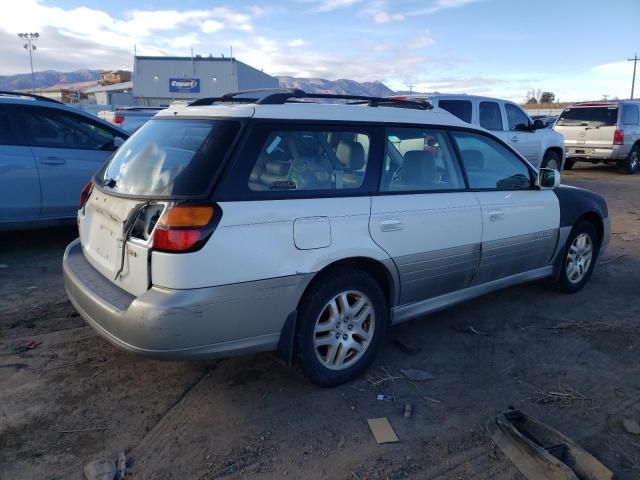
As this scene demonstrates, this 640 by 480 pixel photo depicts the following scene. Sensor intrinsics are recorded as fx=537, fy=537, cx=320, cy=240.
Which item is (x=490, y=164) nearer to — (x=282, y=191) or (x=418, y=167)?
(x=418, y=167)

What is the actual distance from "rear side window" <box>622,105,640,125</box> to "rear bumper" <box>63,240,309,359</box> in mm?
15097

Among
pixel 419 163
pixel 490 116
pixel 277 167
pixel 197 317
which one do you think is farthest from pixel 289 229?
pixel 490 116

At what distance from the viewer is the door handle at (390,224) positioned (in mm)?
3338

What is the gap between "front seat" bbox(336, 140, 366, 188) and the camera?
3295 mm

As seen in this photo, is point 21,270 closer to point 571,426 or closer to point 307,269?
point 307,269

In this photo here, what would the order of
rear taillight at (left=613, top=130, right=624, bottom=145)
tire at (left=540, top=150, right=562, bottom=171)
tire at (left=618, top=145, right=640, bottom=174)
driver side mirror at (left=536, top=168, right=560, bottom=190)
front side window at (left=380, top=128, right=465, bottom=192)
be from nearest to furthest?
front side window at (left=380, top=128, right=465, bottom=192) < driver side mirror at (left=536, top=168, right=560, bottom=190) < tire at (left=540, top=150, right=562, bottom=171) < rear taillight at (left=613, top=130, right=624, bottom=145) < tire at (left=618, top=145, right=640, bottom=174)

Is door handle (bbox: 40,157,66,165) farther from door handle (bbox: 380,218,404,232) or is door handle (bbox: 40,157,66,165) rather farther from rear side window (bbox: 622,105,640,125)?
rear side window (bbox: 622,105,640,125)

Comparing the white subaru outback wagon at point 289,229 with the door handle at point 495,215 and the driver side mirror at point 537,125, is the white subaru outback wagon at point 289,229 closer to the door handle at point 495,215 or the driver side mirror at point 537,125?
the door handle at point 495,215

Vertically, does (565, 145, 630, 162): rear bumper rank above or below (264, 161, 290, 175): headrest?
below

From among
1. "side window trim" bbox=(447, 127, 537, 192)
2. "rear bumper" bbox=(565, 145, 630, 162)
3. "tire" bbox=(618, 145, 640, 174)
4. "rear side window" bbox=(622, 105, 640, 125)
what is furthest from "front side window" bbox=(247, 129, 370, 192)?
"tire" bbox=(618, 145, 640, 174)

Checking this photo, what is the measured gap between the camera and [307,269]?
2971 millimetres

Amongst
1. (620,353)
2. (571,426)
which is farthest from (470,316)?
(571,426)

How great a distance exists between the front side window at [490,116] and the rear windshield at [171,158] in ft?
26.5

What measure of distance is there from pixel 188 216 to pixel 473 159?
7.80 ft
